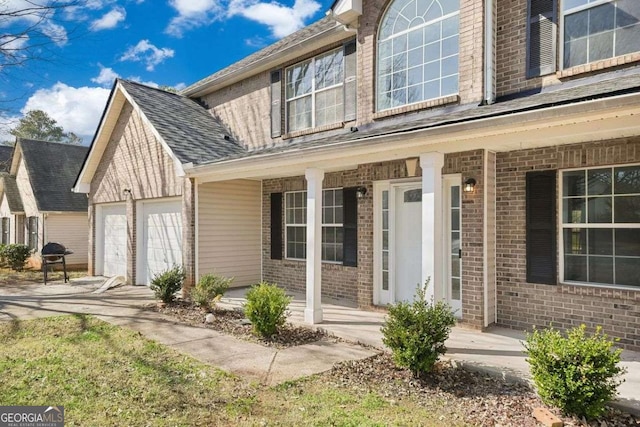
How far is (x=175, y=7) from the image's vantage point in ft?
42.1

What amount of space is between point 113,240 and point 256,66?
7660 millimetres

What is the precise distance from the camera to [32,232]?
1939cm

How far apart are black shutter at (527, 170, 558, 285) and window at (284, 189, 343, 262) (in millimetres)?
4148

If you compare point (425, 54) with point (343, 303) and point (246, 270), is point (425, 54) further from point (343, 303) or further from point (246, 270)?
point (246, 270)

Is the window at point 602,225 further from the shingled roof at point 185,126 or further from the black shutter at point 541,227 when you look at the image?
the shingled roof at point 185,126

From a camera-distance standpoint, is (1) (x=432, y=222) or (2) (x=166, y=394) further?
(1) (x=432, y=222)

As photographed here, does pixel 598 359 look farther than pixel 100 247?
No

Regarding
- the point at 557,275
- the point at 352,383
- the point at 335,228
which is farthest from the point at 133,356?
the point at 557,275

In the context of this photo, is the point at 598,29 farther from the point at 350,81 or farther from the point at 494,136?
the point at 350,81

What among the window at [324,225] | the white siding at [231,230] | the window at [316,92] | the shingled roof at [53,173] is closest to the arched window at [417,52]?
the window at [316,92]

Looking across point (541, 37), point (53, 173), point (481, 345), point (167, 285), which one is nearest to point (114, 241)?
point (167, 285)

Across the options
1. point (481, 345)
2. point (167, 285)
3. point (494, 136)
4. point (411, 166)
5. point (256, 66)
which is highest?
point (256, 66)

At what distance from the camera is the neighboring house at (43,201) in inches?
714

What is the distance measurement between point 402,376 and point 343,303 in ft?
13.1
